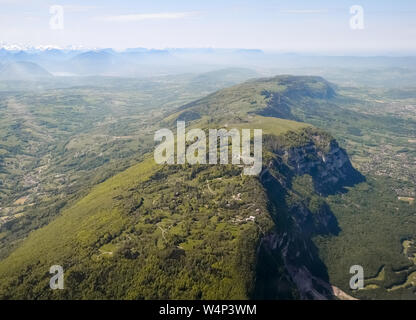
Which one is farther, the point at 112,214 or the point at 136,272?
the point at 112,214

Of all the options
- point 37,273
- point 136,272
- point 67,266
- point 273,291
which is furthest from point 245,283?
point 37,273

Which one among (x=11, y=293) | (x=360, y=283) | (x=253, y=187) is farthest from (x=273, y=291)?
(x=11, y=293)
